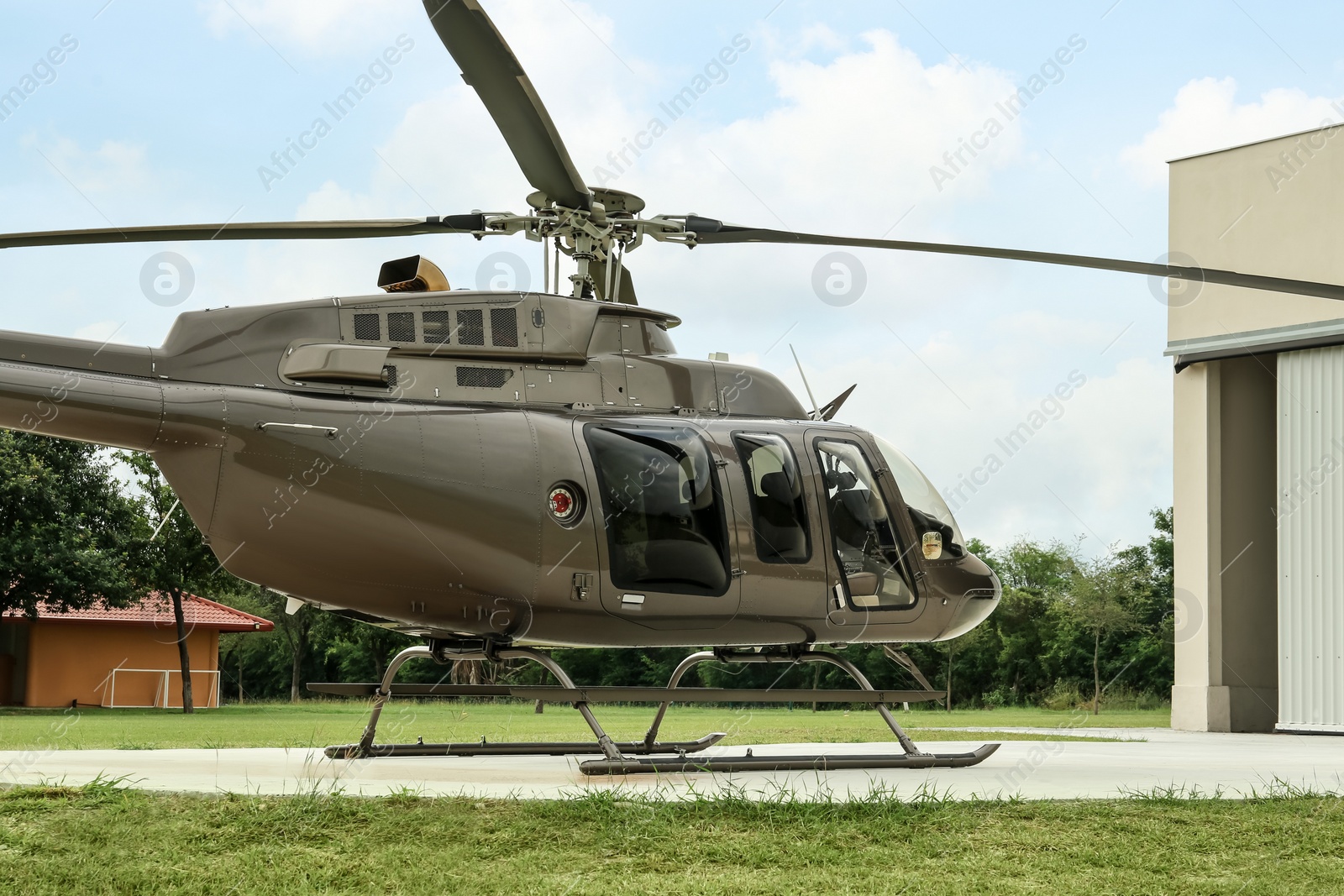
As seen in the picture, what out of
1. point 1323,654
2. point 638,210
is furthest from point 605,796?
point 1323,654

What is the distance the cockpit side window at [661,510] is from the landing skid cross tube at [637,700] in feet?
2.57

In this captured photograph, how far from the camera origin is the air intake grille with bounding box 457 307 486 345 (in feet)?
27.3

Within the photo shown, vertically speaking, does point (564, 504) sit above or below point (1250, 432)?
below

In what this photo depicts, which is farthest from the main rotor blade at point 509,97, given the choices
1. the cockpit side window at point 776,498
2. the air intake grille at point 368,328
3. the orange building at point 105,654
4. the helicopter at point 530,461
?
the orange building at point 105,654

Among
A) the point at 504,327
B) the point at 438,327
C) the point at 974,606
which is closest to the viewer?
the point at 438,327

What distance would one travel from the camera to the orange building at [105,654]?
3759cm

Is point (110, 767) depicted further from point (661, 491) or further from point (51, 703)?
point (51, 703)

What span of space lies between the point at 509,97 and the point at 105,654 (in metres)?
37.9

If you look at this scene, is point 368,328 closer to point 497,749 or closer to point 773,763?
point 497,749

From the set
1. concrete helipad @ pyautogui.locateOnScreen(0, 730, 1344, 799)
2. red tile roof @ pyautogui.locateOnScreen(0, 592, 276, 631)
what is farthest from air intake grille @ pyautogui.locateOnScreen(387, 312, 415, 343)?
red tile roof @ pyautogui.locateOnScreen(0, 592, 276, 631)

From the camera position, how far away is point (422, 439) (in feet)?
25.7

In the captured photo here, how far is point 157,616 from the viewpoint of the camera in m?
39.1

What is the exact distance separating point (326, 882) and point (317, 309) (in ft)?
14.6

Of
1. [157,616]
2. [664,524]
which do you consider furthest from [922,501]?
[157,616]
